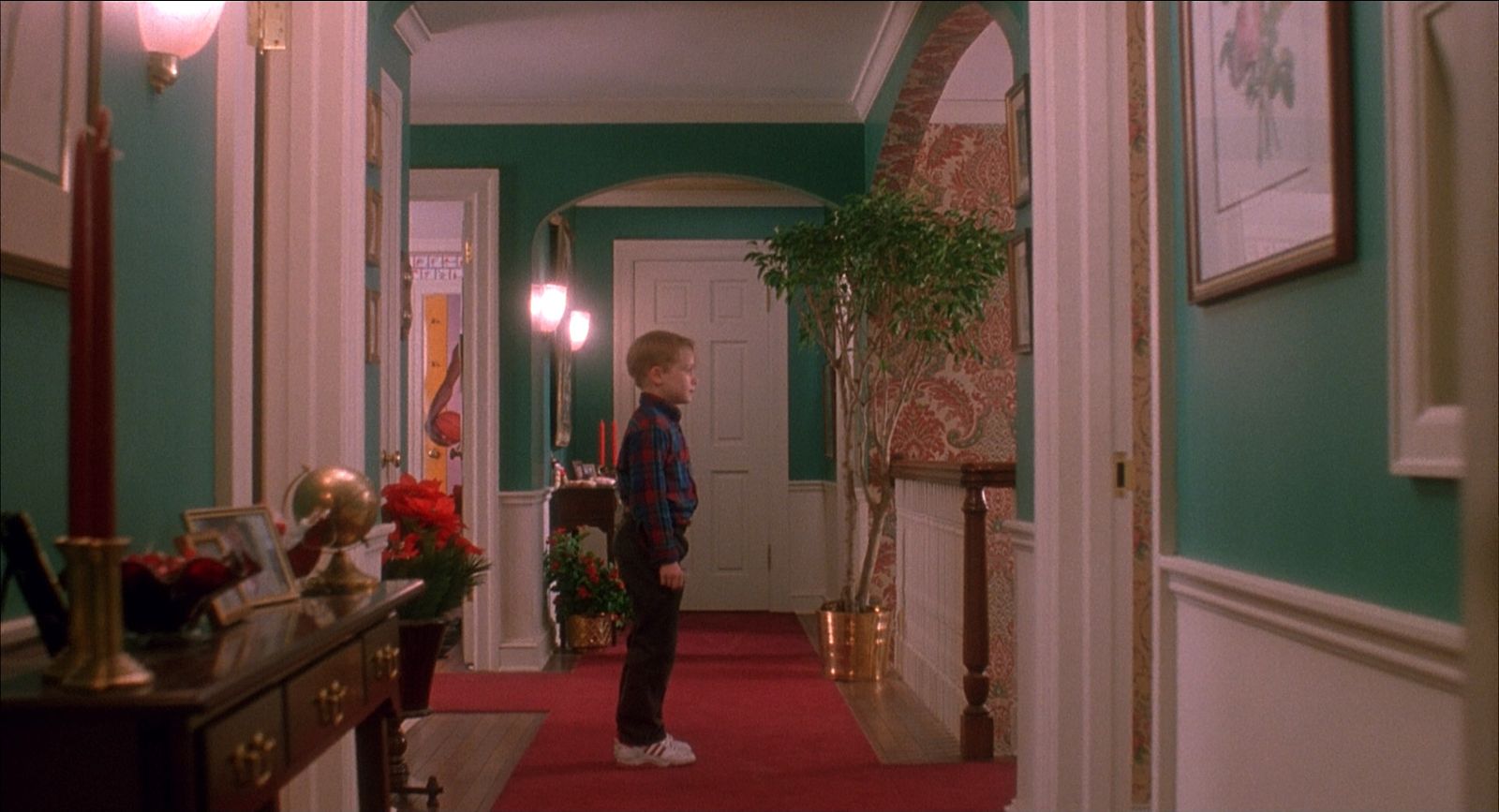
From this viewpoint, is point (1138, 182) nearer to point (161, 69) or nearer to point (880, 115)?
point (161, 69)

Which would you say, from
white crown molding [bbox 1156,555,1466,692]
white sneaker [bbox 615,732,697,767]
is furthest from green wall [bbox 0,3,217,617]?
white sneaker [bbox 615,732,697,767]

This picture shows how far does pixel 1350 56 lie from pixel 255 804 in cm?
Result: 139

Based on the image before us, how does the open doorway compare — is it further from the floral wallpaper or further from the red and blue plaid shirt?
the red and blue plaid shirt

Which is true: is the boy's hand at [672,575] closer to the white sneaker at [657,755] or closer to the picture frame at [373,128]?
the white sneaker at [657,755]

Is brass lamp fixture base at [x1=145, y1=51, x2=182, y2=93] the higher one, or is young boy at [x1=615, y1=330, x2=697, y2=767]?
brass lamp fixture base at [x1=145, y1=51, x2=182, y2=93]

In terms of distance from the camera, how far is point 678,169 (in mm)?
6367

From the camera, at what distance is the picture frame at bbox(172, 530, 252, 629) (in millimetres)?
1596

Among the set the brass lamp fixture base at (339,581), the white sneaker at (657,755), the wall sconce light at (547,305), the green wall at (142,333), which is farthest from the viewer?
the wall sconce light at (547,305)

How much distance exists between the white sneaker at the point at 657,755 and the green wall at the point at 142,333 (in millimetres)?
2042

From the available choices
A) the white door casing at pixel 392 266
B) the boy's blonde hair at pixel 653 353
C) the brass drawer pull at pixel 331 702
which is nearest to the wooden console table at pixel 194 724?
the brass drawer pull at pixel 331 702

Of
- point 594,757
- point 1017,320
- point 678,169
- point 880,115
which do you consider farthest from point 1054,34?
point 678,169

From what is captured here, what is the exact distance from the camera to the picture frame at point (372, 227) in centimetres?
349

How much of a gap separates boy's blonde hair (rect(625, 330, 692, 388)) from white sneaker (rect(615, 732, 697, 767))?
109cm

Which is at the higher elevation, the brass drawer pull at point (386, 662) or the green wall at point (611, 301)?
the green wall at point (611, 301)
